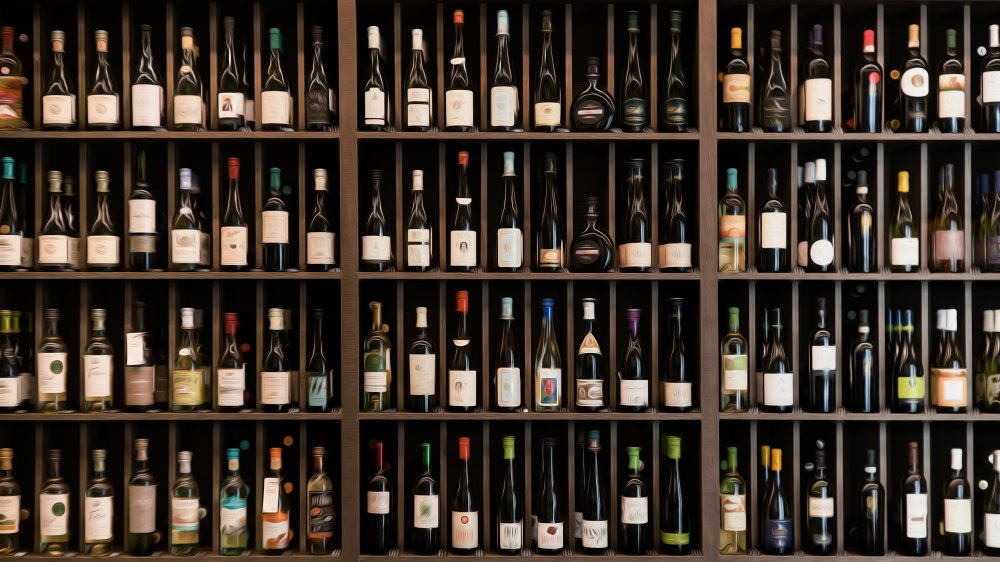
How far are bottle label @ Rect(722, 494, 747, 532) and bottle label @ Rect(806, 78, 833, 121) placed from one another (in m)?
0.92

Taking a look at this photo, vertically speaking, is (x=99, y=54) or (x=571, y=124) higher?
(x=99, y=54)

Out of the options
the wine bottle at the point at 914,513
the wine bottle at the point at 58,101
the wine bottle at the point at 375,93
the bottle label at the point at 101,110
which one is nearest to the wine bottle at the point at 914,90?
the wine bottle at the point at 914,513

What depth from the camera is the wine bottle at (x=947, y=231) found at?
78.5 inches

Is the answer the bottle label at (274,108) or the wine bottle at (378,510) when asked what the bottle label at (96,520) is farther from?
the bottle label at (274,108)

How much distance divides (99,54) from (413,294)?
97 cm

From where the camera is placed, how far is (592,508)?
2002mm

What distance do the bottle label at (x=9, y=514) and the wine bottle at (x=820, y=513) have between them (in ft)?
6.20

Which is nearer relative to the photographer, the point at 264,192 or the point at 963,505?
the point at 963,505

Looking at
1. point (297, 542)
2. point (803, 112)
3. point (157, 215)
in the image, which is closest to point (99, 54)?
point (157, 215)

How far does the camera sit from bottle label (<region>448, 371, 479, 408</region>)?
198 cm

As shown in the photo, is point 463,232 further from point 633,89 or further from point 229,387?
point 229,387

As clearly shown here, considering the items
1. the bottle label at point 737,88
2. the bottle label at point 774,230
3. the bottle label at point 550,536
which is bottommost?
the bottle label at point 550,536

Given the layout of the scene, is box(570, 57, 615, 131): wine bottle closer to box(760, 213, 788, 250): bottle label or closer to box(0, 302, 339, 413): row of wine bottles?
box(760, 213, 788, 250): bottle label

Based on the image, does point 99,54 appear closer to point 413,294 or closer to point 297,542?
point 413,294
